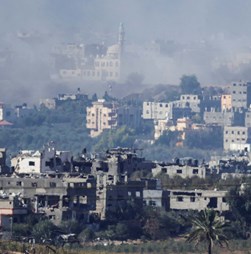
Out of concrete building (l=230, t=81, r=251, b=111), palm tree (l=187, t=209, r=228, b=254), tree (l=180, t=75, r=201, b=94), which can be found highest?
tree (l=180, t=75, r=201, b=94)

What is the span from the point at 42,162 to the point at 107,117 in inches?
1692

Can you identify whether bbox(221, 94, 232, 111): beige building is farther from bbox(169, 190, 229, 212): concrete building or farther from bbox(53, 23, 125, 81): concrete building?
bbox(169, 190, 229, 212): concrete building

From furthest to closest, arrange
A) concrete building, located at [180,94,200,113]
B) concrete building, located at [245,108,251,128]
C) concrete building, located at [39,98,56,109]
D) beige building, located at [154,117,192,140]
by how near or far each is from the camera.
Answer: concrete building, located at [180,94,200,113]
concrete building, located at [39,98,56,109]
concrete building, located at [245,108,251,128]
beige building, located at [154,117,192,140]

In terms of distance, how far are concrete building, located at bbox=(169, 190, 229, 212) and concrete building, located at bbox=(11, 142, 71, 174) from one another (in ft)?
13.5

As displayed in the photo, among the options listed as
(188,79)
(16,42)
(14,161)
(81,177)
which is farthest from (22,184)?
(16,42)

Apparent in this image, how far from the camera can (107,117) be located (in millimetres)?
92375

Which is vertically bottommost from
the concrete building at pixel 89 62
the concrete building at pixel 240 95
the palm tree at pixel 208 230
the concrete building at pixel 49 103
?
the palm tree at pixel 208 230

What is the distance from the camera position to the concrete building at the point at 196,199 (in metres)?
44.3

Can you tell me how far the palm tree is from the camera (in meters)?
35.1

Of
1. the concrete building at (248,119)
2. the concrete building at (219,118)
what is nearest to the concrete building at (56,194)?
the concrete building at (248,119)

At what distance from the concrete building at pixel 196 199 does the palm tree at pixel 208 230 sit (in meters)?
7.97

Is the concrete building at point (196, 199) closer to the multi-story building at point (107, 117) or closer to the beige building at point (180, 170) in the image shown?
the beige building at point (180, 170)

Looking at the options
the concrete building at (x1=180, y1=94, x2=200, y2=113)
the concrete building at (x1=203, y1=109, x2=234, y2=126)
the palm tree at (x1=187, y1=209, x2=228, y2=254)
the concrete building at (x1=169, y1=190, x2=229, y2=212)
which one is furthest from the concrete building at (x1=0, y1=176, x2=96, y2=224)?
the concrete building at (x1=180, y1=94, x2=200, y2=113)

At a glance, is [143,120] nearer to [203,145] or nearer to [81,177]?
[203,145]
